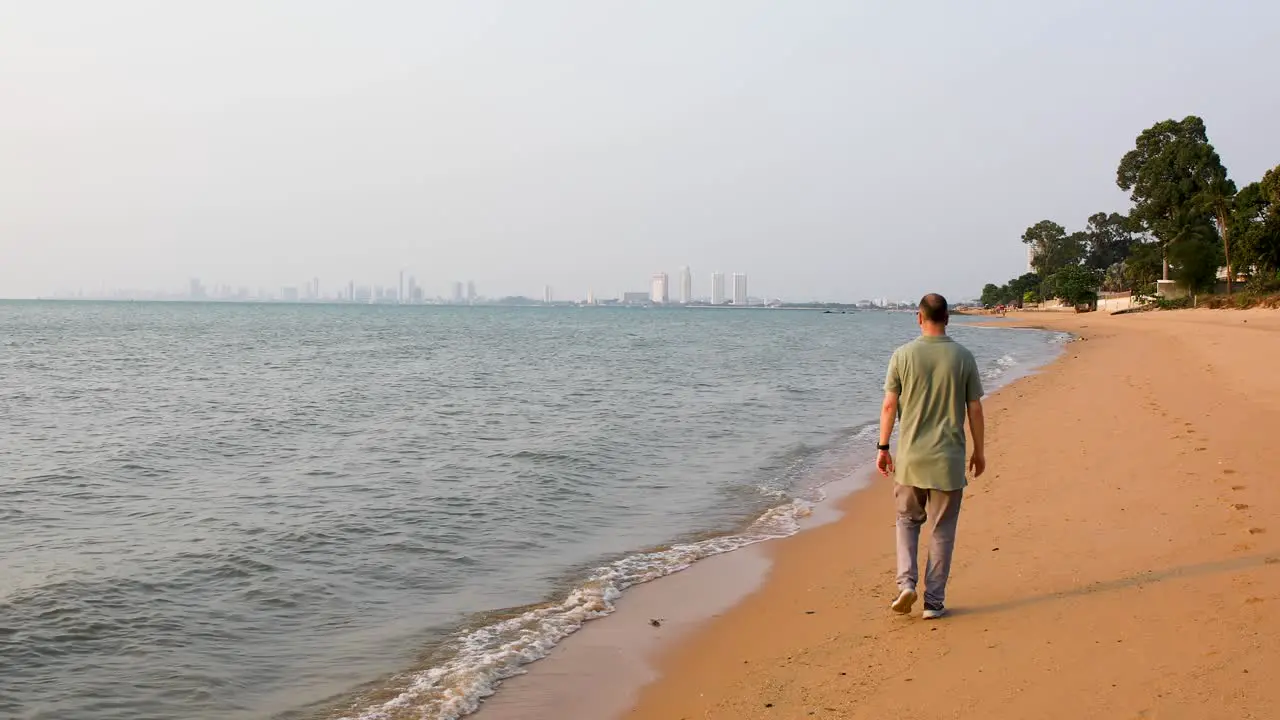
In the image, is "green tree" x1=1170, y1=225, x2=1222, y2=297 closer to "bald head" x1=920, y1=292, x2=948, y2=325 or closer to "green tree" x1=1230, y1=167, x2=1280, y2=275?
"green tree" x1=1230, y1=167, x2=1280, y2=275

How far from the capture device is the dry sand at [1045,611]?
4.52 meters

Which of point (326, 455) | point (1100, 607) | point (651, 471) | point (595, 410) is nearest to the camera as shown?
point (1100, 607)

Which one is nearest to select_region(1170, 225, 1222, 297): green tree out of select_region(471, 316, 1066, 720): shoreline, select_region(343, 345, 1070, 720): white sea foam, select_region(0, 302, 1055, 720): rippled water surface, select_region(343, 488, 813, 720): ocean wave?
select_region(0, 302, 1055, 720): rippled water surface

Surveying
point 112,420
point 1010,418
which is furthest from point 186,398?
point 1010,418

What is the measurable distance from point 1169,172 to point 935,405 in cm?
8383

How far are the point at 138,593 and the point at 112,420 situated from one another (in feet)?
43.1

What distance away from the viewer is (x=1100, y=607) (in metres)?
5.65

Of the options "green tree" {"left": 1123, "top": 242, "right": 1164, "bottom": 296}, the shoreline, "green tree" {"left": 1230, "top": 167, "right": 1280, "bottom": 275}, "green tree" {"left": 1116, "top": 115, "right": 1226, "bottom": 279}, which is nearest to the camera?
the shoreline

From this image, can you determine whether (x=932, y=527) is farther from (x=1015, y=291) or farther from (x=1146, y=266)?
Result: (x=1015, y=291)

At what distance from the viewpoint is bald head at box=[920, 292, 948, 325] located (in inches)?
218

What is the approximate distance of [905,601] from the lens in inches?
234

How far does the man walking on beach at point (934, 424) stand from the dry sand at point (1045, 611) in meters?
0.59

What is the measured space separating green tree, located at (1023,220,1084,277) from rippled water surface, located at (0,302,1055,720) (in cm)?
13749

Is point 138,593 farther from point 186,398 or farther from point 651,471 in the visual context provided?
point 186,398
